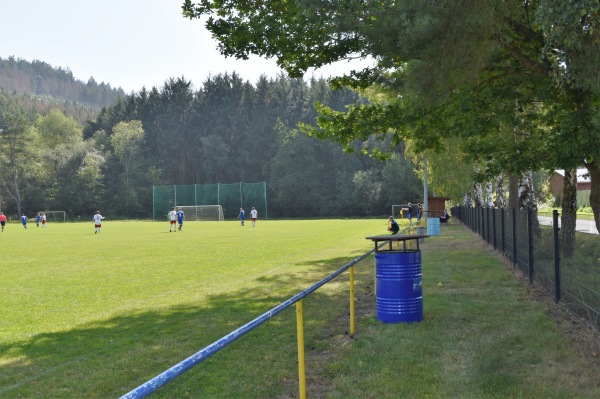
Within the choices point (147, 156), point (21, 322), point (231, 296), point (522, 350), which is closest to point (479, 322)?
point (522, 350)

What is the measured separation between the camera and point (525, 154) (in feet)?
45.3

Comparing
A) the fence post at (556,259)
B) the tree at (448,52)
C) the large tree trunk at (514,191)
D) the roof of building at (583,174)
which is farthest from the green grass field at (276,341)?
the large tree trunk at (514,191)

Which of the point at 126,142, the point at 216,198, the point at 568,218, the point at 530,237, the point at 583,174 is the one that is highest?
the point at 126,142

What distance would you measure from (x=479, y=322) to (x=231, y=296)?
5.33 meters

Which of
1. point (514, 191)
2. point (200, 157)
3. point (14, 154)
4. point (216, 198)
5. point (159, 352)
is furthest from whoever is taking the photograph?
point (200, 157)

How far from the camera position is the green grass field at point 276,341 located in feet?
21.5

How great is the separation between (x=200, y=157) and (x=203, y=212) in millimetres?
29354

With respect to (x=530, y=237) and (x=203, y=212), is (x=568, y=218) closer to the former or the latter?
(x=530, y=237)

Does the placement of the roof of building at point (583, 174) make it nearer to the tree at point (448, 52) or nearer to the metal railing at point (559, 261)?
the tree at point (448, 52)

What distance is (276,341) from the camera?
8703 millimetres

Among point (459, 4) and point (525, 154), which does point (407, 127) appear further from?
point (459, 4)

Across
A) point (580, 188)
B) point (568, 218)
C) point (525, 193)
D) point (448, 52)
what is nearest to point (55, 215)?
point (580, 188)

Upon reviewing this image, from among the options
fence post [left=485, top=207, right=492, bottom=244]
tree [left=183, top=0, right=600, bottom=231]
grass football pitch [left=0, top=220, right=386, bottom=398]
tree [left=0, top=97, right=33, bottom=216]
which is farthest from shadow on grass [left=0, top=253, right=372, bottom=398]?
tree [left=0, top=97, right=33, bottom=216]

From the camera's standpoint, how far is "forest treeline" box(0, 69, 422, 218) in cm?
9969
